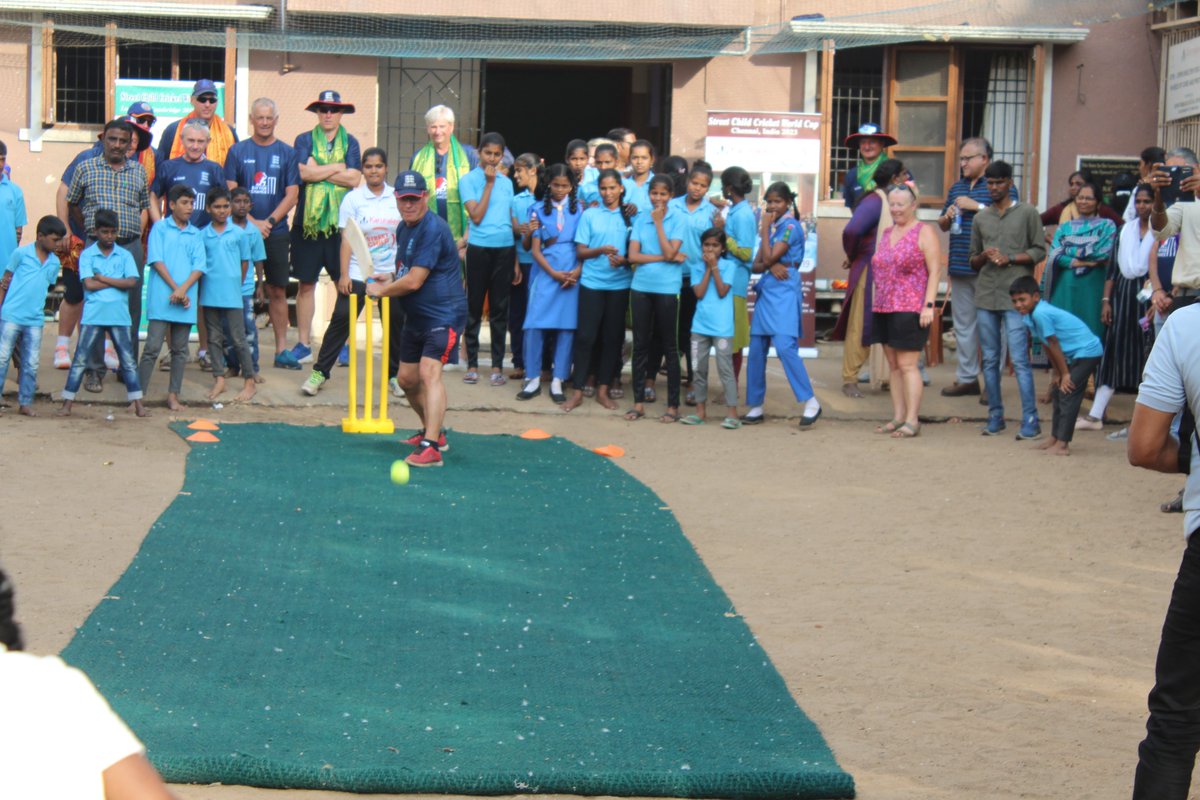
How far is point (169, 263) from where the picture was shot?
11.0 m

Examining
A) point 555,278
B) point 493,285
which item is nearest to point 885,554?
point 555,278

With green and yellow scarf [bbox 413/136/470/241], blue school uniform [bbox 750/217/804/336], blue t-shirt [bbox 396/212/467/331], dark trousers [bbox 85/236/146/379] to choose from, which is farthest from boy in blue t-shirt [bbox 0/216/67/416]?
blue school uniform [bbox 750/217/804/336]

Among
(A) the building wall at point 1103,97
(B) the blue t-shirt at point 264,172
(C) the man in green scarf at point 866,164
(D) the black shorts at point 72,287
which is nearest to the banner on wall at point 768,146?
(C) the man in green scarf at point 866,164

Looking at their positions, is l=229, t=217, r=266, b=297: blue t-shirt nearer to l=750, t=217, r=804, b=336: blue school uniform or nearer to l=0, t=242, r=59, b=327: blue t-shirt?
l=0, t=242, r=59, b=327: blue t-shirt

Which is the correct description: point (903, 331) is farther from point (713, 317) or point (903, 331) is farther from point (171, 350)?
point (171, 350)

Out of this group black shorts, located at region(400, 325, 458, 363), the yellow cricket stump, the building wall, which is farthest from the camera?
the building wall

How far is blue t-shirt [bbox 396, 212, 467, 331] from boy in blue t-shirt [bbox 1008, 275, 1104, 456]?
4.00 m

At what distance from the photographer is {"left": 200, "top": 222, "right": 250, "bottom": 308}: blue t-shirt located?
36.9 feet

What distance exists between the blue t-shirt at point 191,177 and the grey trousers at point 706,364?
3.98 meters

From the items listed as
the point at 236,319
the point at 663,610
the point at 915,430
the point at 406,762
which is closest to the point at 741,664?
the point at 663,610

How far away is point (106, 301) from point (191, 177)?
1.56m

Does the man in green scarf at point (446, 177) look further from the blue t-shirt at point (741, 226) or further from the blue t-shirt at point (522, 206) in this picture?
the blue t-shirt at point (741, 226)

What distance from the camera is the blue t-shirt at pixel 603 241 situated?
1174cm

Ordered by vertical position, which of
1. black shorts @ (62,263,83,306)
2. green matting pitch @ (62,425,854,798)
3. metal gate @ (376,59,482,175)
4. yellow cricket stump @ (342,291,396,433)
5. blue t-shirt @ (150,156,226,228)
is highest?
metal gate @ (376,59,482,175)
